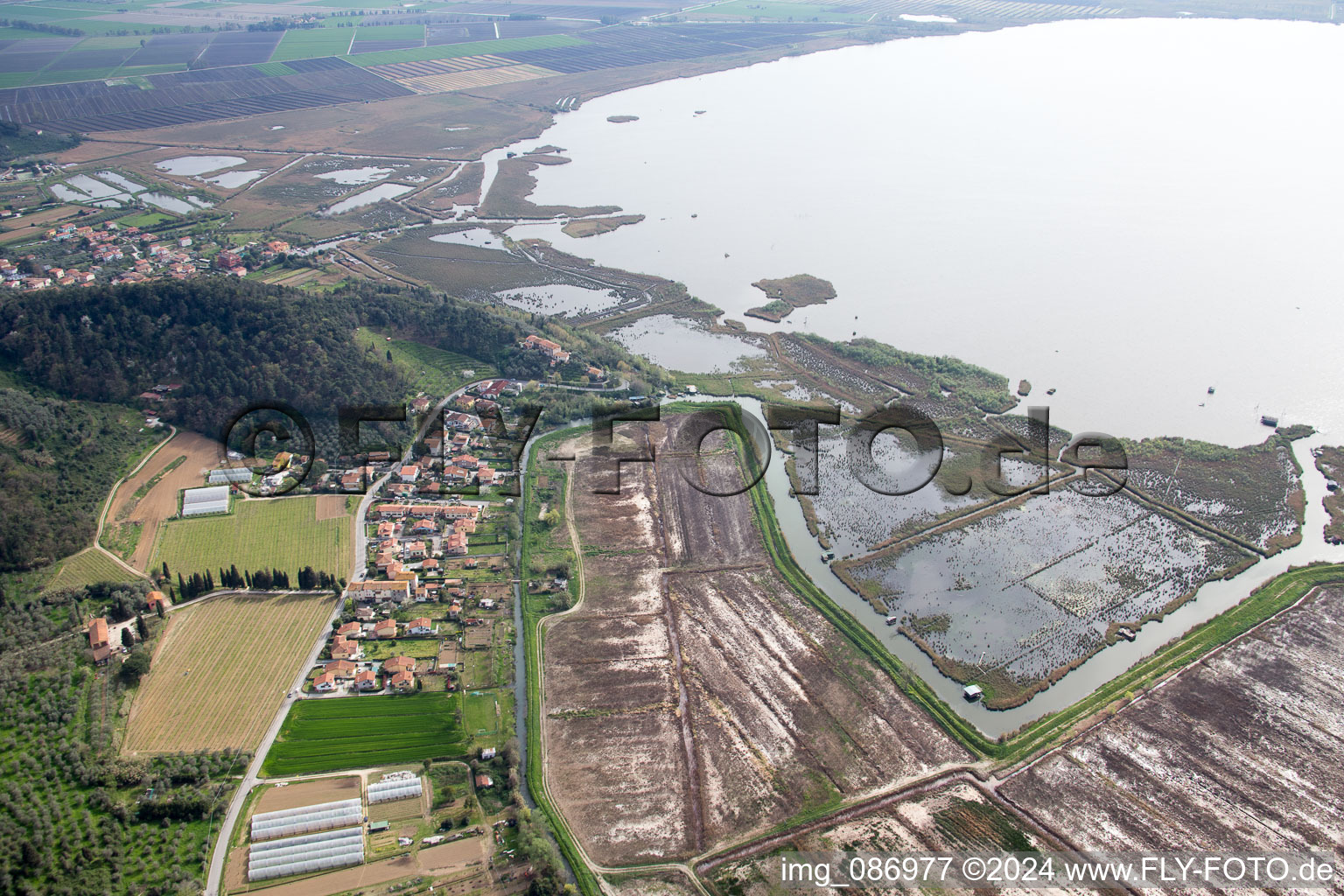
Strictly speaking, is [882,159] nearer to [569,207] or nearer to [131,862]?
[569,207]

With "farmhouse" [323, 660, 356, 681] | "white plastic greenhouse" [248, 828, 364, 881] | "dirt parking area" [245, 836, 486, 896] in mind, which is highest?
"farmhouse" [323, 660, 356, 681]

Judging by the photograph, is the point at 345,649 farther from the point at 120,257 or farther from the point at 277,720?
the point at 120,257

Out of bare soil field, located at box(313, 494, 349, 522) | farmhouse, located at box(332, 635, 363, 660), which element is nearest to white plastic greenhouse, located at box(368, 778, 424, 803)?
farmhouse, located at box(332, 635, 363, 660)

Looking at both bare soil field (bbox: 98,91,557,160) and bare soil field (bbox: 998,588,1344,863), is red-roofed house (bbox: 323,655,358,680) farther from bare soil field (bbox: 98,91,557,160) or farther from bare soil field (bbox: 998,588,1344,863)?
bare soil field (bbox: 98,91,557,160)

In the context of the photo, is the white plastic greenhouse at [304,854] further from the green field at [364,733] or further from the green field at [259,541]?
the green field at [259,541]

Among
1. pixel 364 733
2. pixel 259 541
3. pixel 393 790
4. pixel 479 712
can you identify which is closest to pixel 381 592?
pixel 364 733

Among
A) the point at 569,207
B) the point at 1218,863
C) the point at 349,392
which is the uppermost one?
the point at 569,207

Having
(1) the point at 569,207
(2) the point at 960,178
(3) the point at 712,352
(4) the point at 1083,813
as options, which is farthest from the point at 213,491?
(2) the point at 960,178

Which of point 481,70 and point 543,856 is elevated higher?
point 481,70
